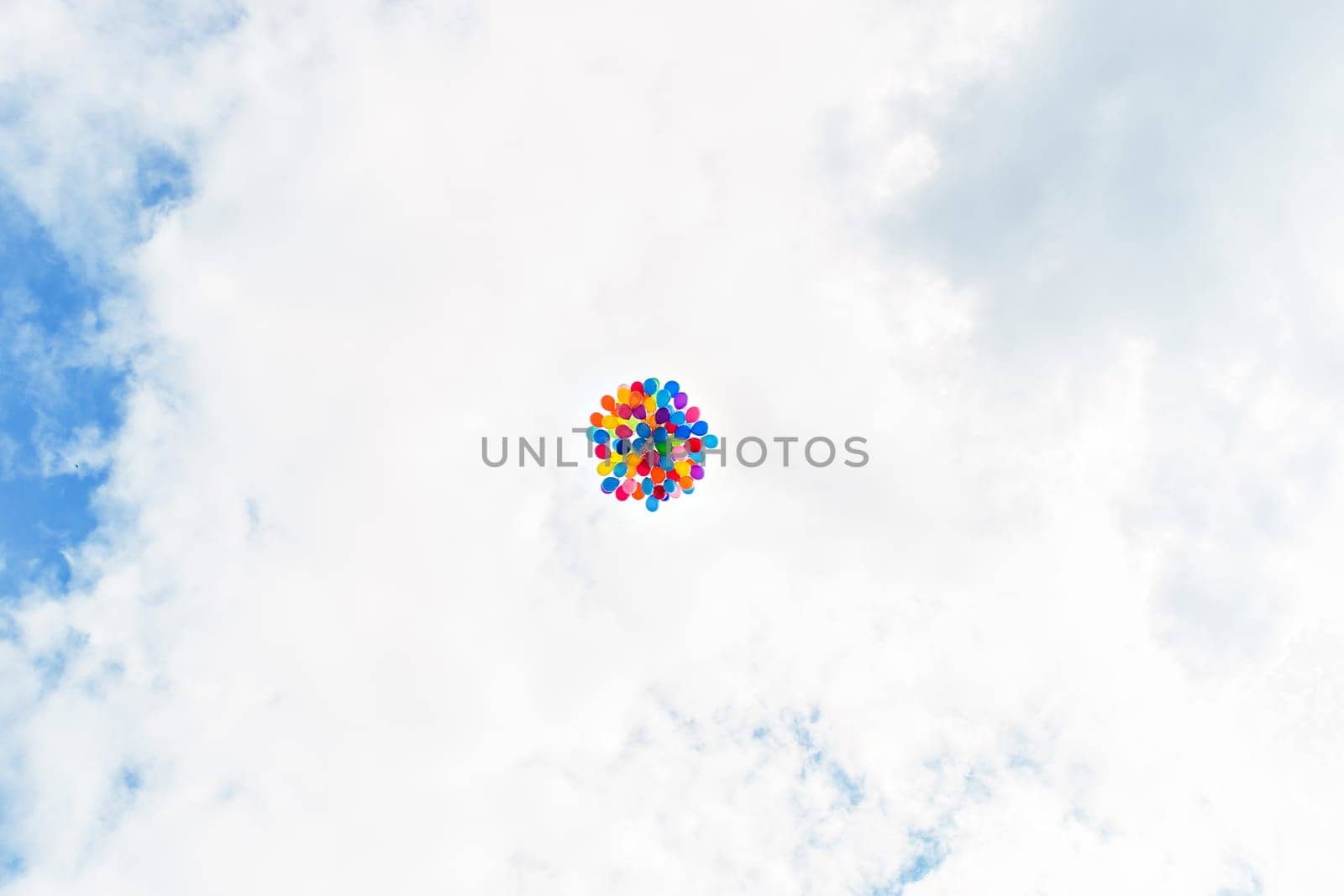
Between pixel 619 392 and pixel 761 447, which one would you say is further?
pixel 761 447

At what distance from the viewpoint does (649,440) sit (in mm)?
24094

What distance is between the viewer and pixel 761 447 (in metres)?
29.5

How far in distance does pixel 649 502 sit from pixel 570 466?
5002 millimetres

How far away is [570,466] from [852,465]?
12.9 m

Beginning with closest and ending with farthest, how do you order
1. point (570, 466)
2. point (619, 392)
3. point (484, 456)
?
point (619, 392) < point (570, 466) < point (484, 456)

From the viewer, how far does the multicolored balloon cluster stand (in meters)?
23.9

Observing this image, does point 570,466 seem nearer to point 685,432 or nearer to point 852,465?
point 685,432

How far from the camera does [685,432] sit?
Answer: 24.1 meters

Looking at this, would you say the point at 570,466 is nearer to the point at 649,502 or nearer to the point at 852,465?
the point at 649,502

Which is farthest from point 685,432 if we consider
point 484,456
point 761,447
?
point 484,456

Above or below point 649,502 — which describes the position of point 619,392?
above

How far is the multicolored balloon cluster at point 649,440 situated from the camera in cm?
2392

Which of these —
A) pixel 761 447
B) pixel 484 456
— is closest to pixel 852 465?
pixel 761 447

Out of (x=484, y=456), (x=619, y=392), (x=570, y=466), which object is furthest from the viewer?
(x=484, y=456)
